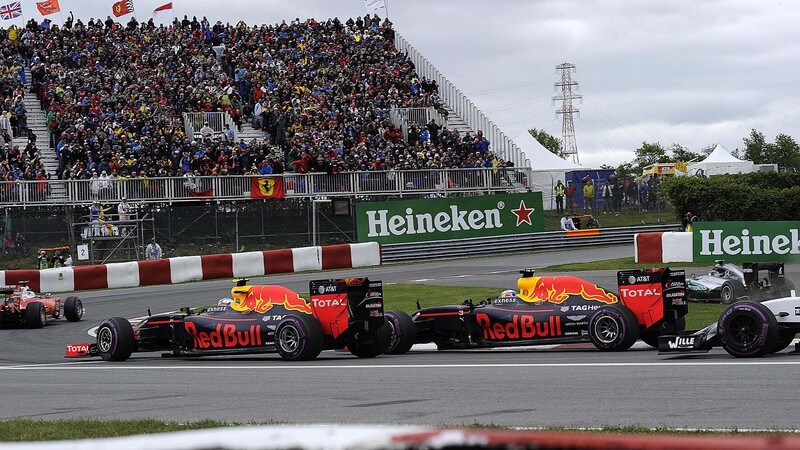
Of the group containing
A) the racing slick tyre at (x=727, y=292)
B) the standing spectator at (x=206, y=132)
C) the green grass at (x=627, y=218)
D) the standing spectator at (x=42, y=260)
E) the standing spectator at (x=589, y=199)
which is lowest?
the racing slick tyre at (x=727, y=292)

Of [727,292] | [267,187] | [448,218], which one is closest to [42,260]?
[267,187]

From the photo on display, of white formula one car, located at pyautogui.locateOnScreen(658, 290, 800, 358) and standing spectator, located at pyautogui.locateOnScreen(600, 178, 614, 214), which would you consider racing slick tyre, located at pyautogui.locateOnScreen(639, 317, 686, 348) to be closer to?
white formula one car, located at pyautogui.locateOnScreen(658, 290, 800, 358)

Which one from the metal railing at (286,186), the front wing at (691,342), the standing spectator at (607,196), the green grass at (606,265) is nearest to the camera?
the front wing at (691,342)

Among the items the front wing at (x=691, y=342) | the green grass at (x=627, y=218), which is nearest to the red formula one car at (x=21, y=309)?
the front wing at (x=691, y=342)

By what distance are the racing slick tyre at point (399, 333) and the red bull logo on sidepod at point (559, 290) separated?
1589mm

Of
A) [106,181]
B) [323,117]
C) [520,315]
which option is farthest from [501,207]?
[520,315]

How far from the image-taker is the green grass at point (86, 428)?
327 inches

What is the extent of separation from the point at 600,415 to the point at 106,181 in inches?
1037

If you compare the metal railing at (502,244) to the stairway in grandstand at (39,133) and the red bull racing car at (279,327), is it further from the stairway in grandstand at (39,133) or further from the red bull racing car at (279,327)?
the red bull racing car at (279,327)

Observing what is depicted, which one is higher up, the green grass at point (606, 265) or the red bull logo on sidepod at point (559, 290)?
the red bull logo on sidepod at point (559, 290)

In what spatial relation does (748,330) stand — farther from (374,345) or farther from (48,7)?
(48,7)

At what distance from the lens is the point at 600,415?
842 cm

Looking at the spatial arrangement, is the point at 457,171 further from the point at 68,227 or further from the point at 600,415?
the point at 600,415

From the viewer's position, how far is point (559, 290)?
14383mm
